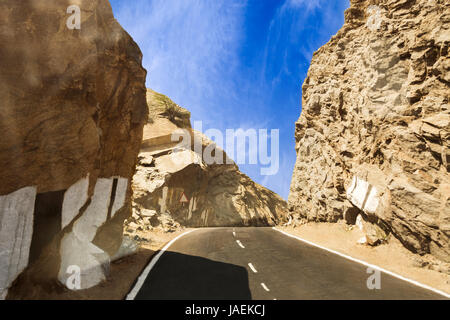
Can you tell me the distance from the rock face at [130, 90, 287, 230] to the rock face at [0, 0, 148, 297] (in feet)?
44.1

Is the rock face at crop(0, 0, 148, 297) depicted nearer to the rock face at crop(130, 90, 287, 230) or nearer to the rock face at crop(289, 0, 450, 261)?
the rock face at crop(289, 0, 450, 261)

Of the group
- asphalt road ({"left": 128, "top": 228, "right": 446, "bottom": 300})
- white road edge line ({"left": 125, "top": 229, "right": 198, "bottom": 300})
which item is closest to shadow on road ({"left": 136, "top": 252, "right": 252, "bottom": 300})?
asphalt road ({"left": 128, "top": 228, "right": 446, "bottom": 300})

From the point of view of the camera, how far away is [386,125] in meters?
14.5

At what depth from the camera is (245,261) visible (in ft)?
36.2

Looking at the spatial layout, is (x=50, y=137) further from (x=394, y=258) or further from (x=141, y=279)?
(x=394, y=258)

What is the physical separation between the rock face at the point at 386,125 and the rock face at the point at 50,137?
477 inches

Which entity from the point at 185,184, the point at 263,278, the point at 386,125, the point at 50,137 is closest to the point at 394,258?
the point at 263,278

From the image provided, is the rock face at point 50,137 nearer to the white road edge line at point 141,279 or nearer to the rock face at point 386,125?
the white road edge line at point 141,279

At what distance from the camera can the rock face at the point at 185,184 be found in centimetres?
2662

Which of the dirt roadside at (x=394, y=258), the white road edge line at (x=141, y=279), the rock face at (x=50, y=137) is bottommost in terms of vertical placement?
the white road edge line at (x=141, y=279)

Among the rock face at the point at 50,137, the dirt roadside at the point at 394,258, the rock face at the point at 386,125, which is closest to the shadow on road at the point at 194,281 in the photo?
the rock face at the point at 50,137

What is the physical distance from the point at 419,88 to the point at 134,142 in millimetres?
13463
